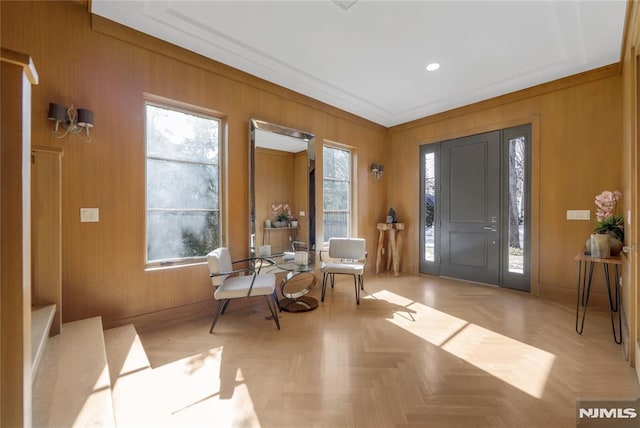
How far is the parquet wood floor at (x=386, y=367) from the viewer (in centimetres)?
162

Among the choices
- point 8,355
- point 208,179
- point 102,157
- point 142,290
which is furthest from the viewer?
point 208,179

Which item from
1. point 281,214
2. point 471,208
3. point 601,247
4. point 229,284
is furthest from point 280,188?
point 601,247

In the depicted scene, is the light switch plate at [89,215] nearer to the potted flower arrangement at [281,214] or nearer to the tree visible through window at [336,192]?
the potted flower arrangement at [281,214]

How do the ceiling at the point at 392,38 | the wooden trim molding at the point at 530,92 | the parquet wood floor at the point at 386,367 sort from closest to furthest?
the parquet wood floor at the point at 386,367 → the ceiling at the point at 392,38 → the wooden trim molding at the point at 530,92

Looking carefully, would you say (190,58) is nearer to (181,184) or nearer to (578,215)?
(181,184)

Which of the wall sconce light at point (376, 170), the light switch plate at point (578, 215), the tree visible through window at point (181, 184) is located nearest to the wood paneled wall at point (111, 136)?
the tree visible through window at point (181, 184)

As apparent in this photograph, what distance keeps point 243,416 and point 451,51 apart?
12.6ft

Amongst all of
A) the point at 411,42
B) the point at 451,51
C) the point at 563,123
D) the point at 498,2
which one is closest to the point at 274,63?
the point at 411,42

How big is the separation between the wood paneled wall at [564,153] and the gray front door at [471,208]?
40 centimetres

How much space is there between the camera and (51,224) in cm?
199

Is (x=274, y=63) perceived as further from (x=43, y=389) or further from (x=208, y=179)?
(x=43, y=389)

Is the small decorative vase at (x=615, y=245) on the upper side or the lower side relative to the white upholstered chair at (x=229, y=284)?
upper

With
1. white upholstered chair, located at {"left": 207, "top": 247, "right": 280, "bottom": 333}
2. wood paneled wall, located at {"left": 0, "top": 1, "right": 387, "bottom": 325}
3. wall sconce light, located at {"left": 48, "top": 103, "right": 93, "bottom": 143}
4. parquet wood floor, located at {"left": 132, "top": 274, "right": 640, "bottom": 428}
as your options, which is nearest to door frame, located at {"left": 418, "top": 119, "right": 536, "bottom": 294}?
parquet wood floor, located at {"left": 132, "top": 274, "right": 640, "bottom": 428}

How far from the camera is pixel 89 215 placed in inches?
95.3
